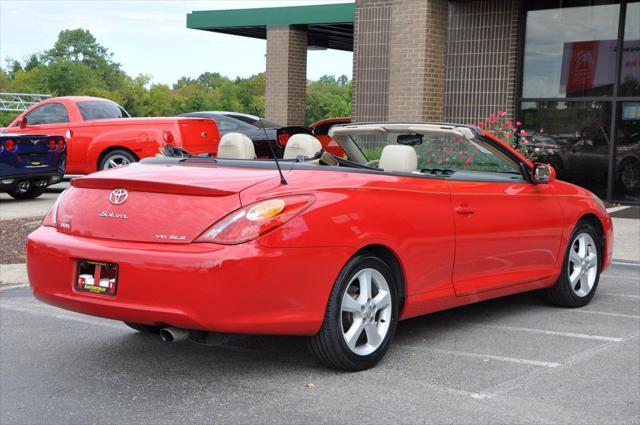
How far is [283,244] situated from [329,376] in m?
0.92

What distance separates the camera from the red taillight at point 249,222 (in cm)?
461

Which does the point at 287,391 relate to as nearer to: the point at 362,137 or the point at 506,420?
the point at 506,420

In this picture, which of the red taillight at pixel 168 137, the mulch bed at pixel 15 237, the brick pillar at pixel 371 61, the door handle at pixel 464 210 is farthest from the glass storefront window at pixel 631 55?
the door handle at pixel 464 210

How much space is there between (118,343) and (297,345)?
1.21 metres

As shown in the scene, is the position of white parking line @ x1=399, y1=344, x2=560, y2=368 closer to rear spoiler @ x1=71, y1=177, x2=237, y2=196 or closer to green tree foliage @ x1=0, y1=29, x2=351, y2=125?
rear spoiler @ x1=71, y1=177, x2=237, y2=196

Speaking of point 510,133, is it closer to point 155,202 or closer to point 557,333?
point 557,333

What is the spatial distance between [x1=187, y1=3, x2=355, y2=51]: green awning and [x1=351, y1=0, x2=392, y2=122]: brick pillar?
673cm

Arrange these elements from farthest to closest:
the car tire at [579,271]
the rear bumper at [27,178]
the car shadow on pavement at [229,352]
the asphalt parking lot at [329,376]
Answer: the rear bumper at [27,178] < the car tire at [579,271] < the car shadow on pavement at [229,352] < the asphalt parking lot at [329,376]

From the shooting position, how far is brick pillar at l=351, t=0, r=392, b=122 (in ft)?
55.3

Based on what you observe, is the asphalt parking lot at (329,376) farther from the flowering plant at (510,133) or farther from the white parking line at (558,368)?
the flowering plant at (510,133)

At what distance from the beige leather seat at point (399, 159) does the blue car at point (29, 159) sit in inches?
388

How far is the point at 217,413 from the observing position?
4.41 meters

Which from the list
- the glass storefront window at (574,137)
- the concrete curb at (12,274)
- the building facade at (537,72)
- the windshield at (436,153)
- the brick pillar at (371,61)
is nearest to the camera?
the windshield at (436,153)

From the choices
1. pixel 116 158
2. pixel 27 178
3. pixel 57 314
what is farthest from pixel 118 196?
pixel 27 178
